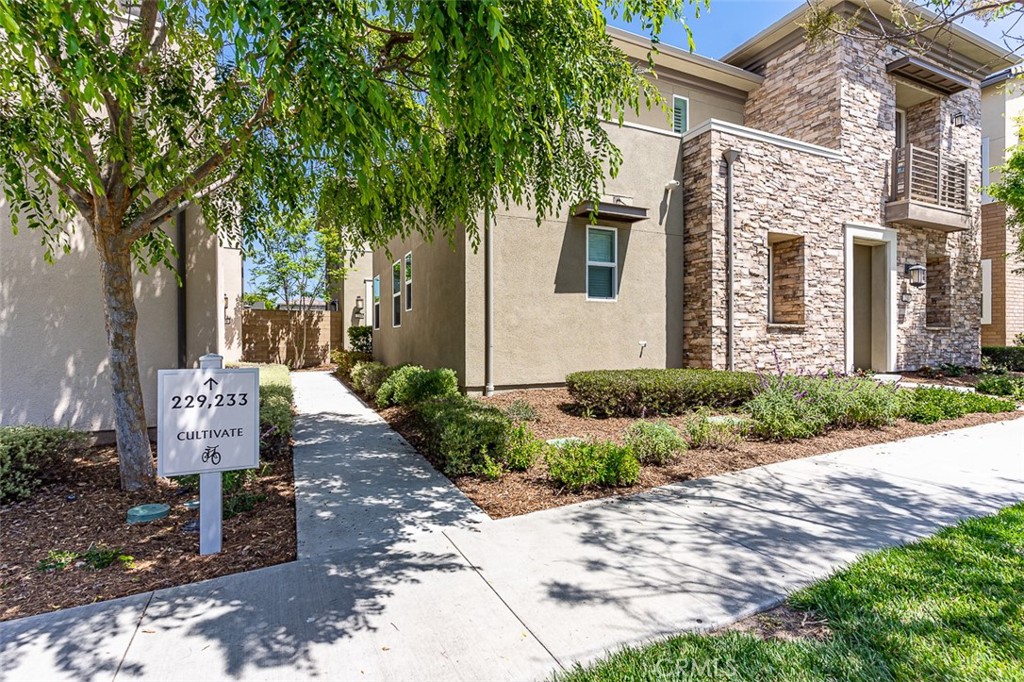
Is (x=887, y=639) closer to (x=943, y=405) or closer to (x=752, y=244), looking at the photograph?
(x=943, y=405)

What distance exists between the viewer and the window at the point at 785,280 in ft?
36.3

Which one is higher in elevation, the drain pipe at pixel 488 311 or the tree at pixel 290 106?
the tree at pixel 290 106

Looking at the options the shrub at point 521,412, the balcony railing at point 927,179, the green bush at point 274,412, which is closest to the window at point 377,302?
the green bush at point 274,412

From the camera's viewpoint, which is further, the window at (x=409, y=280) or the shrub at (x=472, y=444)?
the window at (x=409, y=280)

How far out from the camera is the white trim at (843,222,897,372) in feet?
38.1

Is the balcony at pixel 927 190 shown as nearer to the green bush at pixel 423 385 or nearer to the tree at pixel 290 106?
the tree at pixel 290 106

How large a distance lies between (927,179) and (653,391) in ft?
36.9

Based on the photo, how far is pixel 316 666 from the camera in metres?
2.30

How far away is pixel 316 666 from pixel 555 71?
3.87m

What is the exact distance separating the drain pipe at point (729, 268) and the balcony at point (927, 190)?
219 inches

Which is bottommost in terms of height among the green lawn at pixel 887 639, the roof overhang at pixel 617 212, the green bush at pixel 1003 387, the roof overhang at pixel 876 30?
the green lawn at pixel 887 639

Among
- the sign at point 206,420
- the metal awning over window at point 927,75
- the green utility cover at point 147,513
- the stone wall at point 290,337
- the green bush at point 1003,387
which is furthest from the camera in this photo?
the stone wall at point 290,337

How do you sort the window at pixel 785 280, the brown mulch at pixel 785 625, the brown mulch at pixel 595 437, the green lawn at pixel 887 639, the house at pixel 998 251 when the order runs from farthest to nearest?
1. the house at pixel 998 251
2. the window at pixel 785 280
3. the brown mulch at pixel 595 437
4. the brown mulch at pixel 785 625
5. the green lawn at pixel 887 639

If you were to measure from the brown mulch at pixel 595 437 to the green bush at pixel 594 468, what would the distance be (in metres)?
0.09
